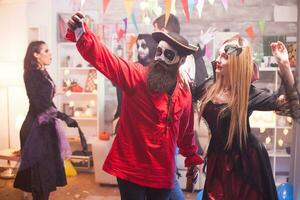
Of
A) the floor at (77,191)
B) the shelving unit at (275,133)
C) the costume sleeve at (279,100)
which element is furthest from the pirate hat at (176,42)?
the floor at (77,191)

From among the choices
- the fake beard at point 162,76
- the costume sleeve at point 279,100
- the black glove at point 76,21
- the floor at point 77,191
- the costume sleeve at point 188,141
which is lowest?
the floor at point 77,191

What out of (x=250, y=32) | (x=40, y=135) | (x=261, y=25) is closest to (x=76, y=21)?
(x=40, y=135)

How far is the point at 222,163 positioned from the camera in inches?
82.1

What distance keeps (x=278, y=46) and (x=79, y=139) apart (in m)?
1.66

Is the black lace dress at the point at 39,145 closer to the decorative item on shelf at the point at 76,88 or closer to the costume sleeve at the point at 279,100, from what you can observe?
the decorative item on shelf at the point at 76,88

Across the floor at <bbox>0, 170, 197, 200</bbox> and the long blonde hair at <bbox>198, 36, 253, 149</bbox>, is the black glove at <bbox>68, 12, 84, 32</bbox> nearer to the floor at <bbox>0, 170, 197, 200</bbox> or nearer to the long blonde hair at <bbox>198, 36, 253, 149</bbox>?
the long blonde hair at <bbox>198, 36, 253, 149</bbox>

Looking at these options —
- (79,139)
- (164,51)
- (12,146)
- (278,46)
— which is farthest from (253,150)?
(12,146)

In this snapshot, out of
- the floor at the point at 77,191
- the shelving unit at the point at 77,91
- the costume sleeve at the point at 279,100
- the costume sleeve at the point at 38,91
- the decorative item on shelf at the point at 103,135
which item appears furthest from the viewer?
the decorative item on shelf at the point at 103,135

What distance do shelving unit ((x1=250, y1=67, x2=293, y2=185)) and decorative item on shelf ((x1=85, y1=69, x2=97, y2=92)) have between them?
59.2 inches

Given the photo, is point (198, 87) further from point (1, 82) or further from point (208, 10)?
point (208, 10)

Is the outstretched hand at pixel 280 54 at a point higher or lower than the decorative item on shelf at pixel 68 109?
higher

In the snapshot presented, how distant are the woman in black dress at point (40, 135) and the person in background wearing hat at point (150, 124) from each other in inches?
28.8

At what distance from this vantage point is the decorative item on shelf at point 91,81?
129 inches

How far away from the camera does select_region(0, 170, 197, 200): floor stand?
279 centimetres
